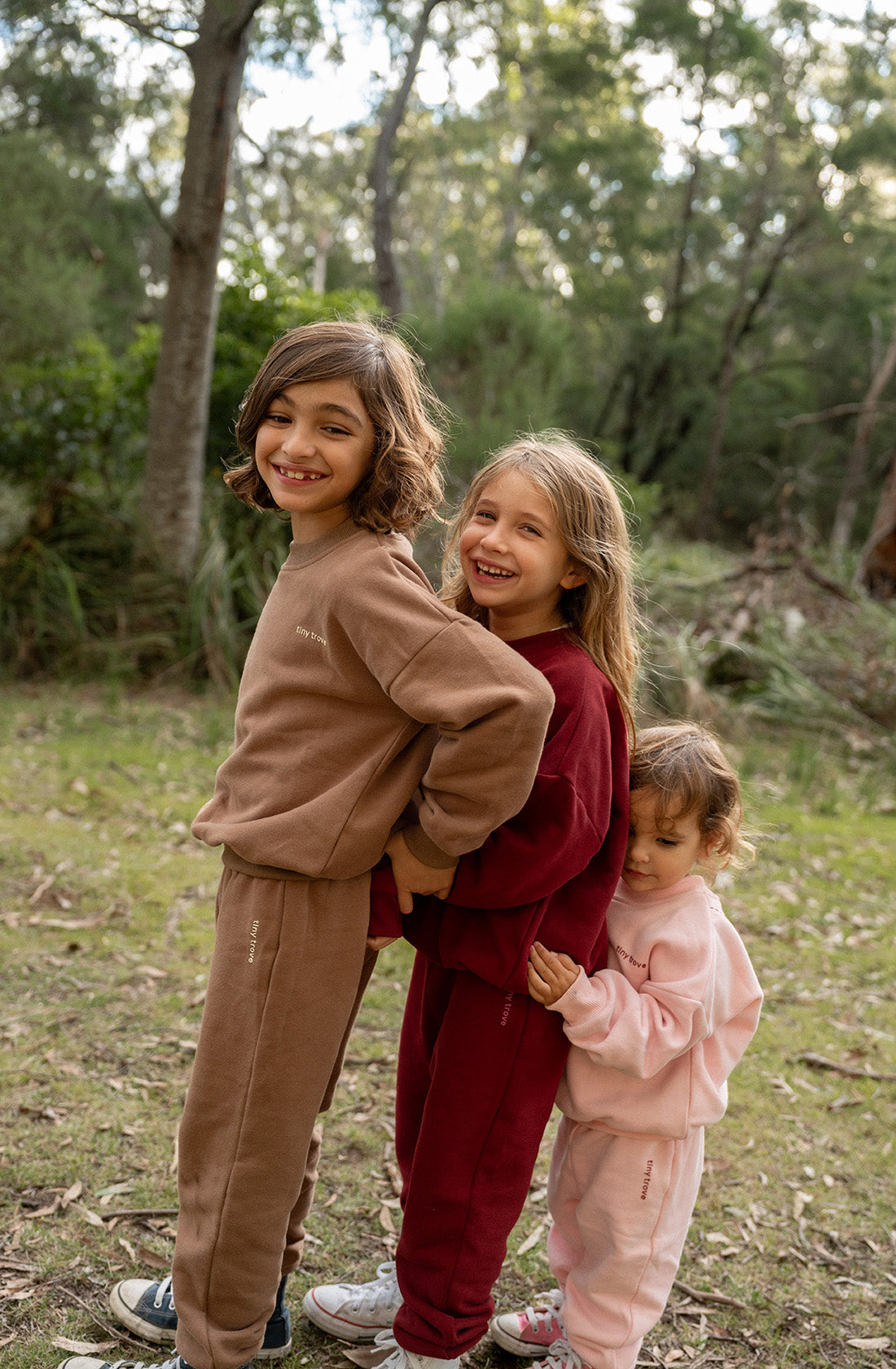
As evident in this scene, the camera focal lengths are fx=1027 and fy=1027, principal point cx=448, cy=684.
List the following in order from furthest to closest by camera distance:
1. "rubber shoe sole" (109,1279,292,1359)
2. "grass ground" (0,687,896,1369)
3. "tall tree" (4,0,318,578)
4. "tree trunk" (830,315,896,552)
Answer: "tree trunk" (830,315,896,552) → "tall tree" (4,0,318,578) → "grass ground" (0,687,896,1369) → "rubber shoe sole" (109,1279,292,1359)

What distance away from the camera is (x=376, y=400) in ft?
5.41

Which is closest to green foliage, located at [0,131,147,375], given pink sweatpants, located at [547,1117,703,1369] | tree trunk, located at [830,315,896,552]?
pink sweatpants, located at [547,1117,703,1369]

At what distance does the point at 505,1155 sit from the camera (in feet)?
5.50

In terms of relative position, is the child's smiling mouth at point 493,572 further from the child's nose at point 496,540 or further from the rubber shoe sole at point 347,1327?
the rubber shoe sole at point 347,1327

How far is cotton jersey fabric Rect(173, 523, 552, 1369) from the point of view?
1567 millimetres

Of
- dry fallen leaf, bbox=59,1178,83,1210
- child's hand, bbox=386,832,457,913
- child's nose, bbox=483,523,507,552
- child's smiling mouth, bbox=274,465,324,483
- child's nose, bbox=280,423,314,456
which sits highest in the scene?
child's nose, bbox=280,423,314,456

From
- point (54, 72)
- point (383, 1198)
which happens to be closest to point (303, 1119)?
point (383, 1198)

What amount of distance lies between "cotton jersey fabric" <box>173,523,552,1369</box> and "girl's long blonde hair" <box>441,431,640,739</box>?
27 centimetres

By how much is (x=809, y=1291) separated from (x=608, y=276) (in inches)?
875

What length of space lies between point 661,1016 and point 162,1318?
3.66 feet

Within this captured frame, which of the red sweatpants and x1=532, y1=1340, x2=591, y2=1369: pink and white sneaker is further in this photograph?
x1=532, y1=1340, x2=591, y2=1369: pink and white sneaker

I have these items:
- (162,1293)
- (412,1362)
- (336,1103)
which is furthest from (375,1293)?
(336,1103)

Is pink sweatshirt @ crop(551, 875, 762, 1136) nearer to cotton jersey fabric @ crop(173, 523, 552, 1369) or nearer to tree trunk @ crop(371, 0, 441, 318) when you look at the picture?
cotton jersey fabric @ crop(173, 523, 552, 1369)

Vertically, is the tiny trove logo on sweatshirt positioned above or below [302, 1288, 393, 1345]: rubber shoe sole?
above
